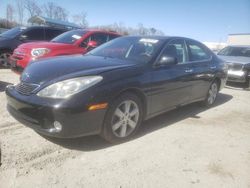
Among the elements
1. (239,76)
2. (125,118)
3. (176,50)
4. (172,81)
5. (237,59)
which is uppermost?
(176,50)

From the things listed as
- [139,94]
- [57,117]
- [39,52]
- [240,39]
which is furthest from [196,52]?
[240,39]

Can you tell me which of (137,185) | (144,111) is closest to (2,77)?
(144,111)

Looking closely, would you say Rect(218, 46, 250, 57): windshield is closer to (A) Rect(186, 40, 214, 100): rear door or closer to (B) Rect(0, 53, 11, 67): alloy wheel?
(A) Rect(186, 40, 214, 100): rear door

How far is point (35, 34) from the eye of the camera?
9.59 meters

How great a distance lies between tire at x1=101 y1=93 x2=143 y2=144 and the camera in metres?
3.27

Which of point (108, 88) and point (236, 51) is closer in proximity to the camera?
point (108, 88)

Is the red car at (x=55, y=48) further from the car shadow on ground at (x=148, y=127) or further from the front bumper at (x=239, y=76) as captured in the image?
the front bumper at (x=239, y=76)

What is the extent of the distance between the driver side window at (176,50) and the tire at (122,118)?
106cm

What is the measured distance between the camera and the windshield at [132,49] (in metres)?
4.04

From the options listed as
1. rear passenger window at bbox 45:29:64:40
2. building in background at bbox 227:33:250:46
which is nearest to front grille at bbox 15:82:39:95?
rear passenger window at bbox 45:29:64:40

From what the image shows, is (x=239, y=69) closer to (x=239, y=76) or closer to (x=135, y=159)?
(x=239, y=76)

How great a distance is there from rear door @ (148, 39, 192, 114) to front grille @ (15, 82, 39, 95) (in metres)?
1.69

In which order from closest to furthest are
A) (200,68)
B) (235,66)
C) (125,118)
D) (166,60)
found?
(125,118)
(166,60)
(200,68)
(235,66)

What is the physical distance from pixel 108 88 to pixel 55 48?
3992 mm
